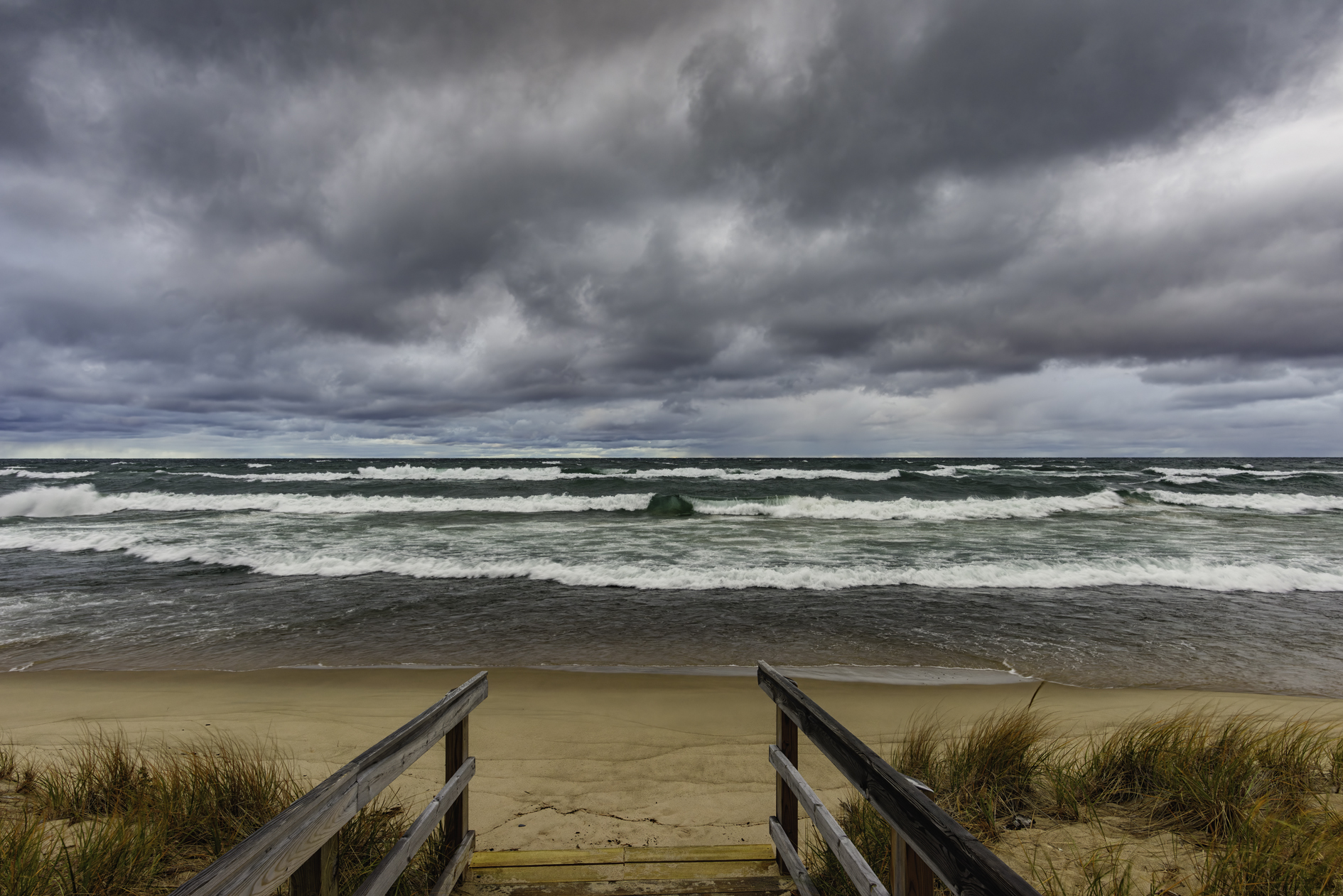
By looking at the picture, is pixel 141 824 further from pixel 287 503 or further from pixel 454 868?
pixel 287 503

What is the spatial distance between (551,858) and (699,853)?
0.87 m

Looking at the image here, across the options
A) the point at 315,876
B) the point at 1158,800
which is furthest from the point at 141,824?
the point at 1158,800

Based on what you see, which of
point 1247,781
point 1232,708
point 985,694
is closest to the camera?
point 1247,781

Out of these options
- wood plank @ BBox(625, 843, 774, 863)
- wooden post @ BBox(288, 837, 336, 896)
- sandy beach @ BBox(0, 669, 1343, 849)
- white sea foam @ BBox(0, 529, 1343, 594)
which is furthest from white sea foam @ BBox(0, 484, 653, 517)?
wooden post @ BBox(288, 837, 336, 896)

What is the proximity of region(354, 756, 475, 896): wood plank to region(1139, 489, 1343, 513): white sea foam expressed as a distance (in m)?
36.6

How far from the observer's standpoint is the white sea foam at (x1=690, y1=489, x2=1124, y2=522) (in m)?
25.1

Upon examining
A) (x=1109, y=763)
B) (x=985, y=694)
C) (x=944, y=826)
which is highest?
(x=944, y=826)

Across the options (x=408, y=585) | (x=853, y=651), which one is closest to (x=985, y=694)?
(x=853, y=651)

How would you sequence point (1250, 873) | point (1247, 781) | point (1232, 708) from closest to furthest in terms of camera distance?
point (1250, 873) → point (1247, 781) → point (1232, 708)

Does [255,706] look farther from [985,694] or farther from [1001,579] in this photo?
[1001,579]

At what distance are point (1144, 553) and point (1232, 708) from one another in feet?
34.8

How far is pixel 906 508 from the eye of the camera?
26.7 m

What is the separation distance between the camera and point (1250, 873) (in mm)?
2715

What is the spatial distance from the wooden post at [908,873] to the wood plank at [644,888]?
1518mm
